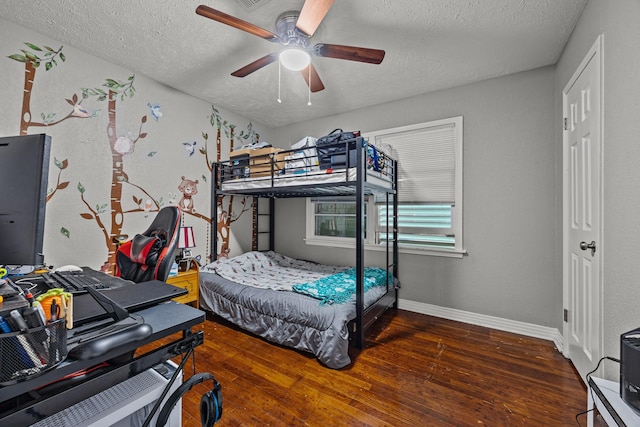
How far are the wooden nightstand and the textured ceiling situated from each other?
1.98 metres

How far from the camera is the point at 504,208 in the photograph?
261 cm

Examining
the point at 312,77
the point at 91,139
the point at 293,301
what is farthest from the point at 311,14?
the point at 91,139

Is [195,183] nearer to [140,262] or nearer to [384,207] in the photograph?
[140,262]

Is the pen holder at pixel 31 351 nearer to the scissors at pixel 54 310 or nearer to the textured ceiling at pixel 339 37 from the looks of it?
the scissors at pixel 54 310

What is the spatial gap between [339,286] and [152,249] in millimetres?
1563

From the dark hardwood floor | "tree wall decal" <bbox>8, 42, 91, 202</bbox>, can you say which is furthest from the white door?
"tree wall decal" <bbox>8, 42, 91, 202</bbox>

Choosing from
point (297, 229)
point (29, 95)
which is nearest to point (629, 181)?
point (297, 229)

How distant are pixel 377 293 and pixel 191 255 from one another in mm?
2132

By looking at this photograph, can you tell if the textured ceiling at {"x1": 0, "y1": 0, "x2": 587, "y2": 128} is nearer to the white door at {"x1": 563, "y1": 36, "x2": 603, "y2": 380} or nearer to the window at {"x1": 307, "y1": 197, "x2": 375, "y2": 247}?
the white door at {"x1": 563, "y1": 36, "x2": 603, "y2": 380}

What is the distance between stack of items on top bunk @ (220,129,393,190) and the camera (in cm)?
236

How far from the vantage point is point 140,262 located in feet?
5.16

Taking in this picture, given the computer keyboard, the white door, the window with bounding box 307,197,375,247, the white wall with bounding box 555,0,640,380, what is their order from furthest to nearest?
the window with bounding box 307,197,375,247 → the white door → the white wall with bounding box 555,0,640,380 → the computer keyboard

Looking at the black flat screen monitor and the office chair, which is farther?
the office chair

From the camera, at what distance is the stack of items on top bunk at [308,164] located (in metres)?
2.36
